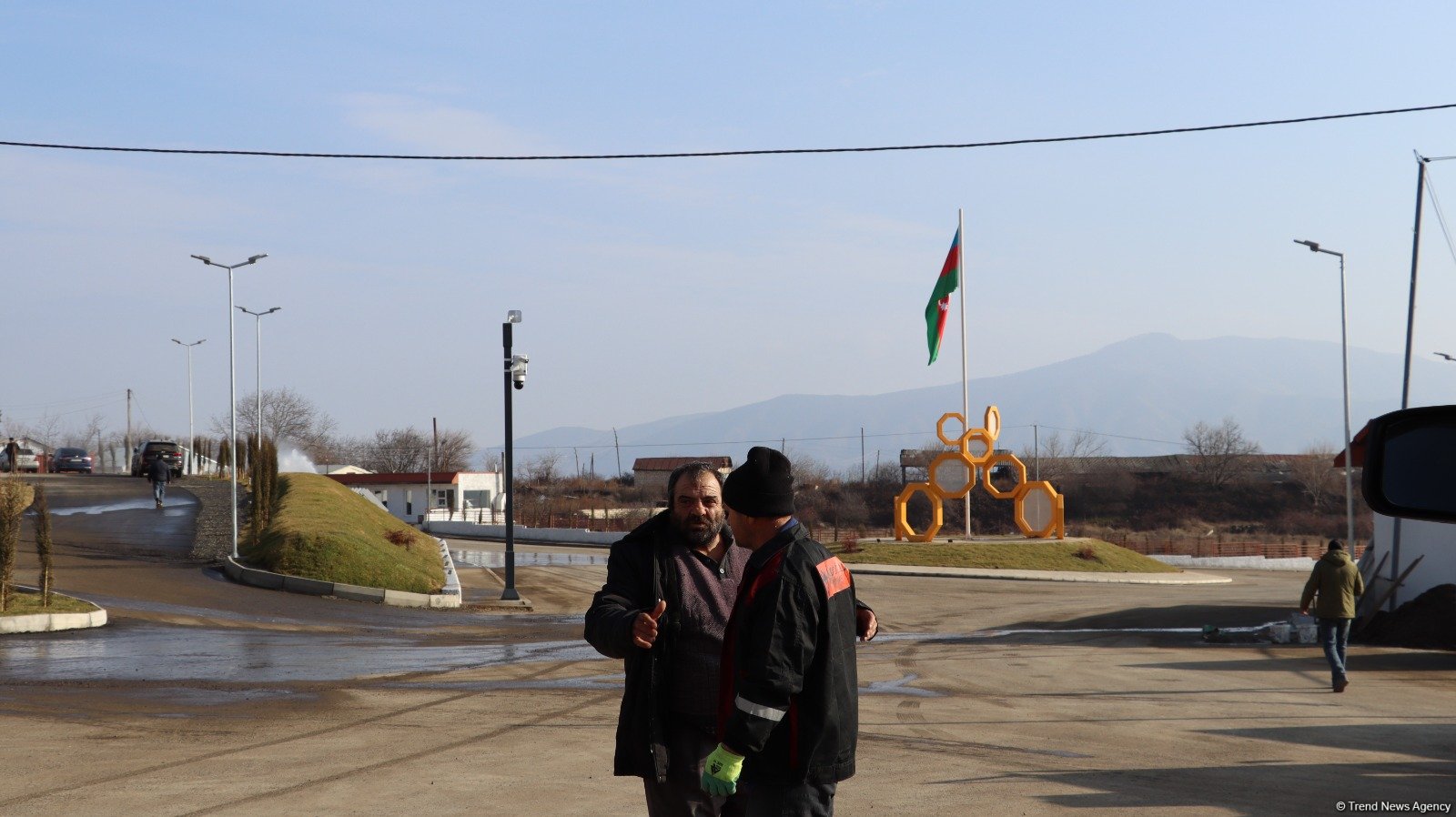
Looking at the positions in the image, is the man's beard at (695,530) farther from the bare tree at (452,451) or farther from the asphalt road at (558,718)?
the bare tree at (452,451)

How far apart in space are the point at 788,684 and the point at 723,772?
0.37 metres

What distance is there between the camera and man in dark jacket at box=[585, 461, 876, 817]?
16.9 ft

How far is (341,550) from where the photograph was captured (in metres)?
26.2

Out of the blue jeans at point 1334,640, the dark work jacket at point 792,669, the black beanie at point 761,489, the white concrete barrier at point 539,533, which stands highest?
the black beanie at point 761,489

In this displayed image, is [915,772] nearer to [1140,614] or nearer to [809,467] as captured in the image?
[1140,614]

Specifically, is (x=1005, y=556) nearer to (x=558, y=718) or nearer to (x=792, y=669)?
(x=558, y=718)

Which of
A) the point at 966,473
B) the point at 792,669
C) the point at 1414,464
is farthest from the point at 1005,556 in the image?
the point at 1414,464

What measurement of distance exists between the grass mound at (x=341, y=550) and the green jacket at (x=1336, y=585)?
16.5 metres

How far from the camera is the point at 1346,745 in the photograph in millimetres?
10555

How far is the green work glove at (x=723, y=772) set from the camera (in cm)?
447

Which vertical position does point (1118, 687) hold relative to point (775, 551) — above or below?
below

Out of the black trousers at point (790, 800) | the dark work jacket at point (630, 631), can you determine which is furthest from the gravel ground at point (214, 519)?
the black trousers at point (790, 800)

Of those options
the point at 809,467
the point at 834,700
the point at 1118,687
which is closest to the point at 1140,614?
the point at 1118,687

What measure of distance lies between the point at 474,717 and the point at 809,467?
132 m
